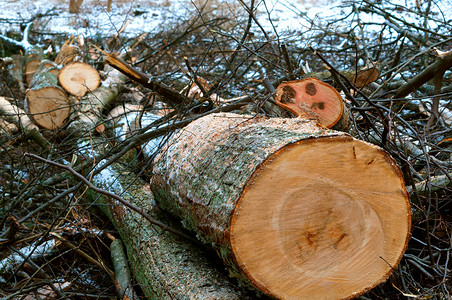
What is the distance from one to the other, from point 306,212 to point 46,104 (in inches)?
155

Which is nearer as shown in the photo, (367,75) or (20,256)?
(20,256)

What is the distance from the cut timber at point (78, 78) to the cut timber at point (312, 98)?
327 cm

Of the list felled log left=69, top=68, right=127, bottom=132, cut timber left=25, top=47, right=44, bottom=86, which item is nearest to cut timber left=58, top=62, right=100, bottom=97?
felled log left=69, top=68, right=127, bottom=132

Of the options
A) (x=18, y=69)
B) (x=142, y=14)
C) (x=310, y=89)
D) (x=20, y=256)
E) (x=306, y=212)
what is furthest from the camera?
(x=142, y=14)

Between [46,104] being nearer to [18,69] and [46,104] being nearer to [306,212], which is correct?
[18,69]

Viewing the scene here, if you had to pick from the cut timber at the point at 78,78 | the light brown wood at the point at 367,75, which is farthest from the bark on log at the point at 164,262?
the cut timber at the point at 78,78

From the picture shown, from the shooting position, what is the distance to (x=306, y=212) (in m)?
1.73

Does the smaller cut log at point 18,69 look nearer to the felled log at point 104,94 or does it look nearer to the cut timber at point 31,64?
the cut timber at point 31,64

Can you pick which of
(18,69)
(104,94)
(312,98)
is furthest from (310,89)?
(18,69)

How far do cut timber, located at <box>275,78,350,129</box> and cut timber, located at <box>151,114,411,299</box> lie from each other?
0.45 m

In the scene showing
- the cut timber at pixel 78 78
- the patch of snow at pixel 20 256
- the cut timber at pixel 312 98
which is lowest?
the patch of snow at pixel 20 256

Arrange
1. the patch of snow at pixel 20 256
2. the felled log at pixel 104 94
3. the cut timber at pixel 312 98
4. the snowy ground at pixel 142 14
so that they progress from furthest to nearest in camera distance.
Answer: the snowy ground at pixel 142 14, the felled log at pixel 104 94, the patch of snow at pixel 20 256, the cut timber at pixel 312 98

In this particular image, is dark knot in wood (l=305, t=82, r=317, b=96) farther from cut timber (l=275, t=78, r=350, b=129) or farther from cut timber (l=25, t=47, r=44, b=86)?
cut timber (l=25, t=47, r=44, b=86)

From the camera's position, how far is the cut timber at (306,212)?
66.1 inches
